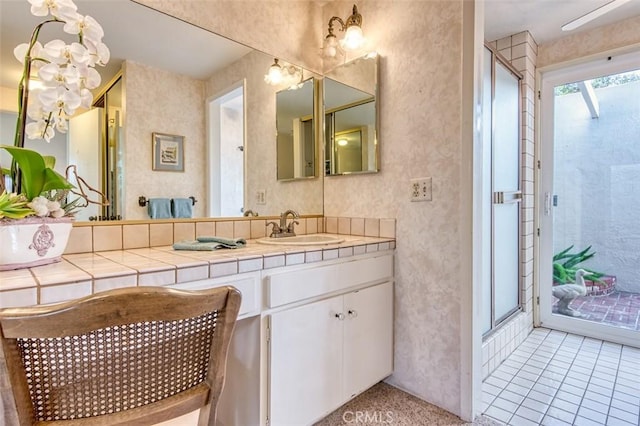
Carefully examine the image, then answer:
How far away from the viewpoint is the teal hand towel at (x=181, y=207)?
153 cm

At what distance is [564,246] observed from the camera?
2.73 meters

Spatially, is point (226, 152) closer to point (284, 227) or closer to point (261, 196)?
point (261, 196)

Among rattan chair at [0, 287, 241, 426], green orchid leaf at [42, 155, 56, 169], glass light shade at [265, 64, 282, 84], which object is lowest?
rattan chair at [0, 287, 241, 426]

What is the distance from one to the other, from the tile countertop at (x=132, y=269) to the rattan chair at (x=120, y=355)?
332 mm

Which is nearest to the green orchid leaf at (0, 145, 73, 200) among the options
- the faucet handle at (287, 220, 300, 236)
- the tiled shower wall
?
the faucet handle at (287, 220, 300, 236)

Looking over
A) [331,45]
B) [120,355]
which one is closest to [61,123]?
[120,355]

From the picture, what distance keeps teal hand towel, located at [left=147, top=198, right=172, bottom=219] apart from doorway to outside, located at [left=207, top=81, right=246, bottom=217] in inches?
7.8

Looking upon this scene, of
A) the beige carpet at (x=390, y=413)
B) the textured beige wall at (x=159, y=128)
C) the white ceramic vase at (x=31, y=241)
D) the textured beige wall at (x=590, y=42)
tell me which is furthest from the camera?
the textured beige wall at (x=590, y=42)

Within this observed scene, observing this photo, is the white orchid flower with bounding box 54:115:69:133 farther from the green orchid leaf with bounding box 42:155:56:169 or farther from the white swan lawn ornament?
the white swan lawn ornament

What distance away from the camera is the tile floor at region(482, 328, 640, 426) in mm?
1573

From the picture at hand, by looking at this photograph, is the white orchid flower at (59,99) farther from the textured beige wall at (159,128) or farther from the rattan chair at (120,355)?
the rattan chair at (120,355)

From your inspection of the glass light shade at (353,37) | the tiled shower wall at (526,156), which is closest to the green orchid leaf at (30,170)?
the glass light shade at (353,37)

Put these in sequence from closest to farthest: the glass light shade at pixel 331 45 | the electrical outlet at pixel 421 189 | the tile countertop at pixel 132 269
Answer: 1. the tile countertop at pixel 132 269
2. the electrical outlet at pixel 421 189
3. the glass light shade at pixel 331 45

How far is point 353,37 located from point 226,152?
3.30ft
